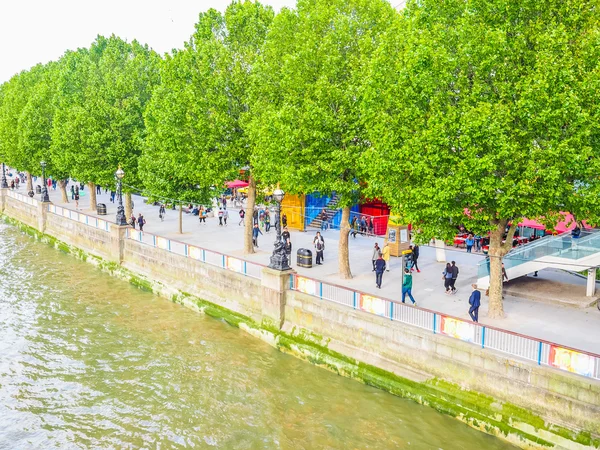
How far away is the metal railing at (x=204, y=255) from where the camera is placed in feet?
73.4

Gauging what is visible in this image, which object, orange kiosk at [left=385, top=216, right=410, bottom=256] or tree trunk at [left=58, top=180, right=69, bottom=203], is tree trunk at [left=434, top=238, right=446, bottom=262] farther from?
tree trunk at [left=58, top=180, right=69, bottom=203]

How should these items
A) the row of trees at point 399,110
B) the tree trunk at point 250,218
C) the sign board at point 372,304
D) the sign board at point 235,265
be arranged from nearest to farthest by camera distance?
the row of trees at point 399,110, the sign board at point 372,304, the sign board at point 235,265, the tree trunk at point 250,218

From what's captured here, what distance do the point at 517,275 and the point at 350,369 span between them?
7721 mm

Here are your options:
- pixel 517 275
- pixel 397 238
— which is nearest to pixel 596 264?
pixel 517 275

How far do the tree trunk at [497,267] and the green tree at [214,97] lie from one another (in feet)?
41.8

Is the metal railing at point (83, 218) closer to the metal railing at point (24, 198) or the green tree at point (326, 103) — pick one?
the metal railing at point (24, 198)

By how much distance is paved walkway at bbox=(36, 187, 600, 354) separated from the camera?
55.3 ft

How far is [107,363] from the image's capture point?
752 inches

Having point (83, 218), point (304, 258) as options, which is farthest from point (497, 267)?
point (83, 218)

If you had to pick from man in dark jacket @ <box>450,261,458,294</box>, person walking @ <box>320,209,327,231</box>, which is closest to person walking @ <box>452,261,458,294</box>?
man in dark jacket @ <box>450,261,458,294</box>

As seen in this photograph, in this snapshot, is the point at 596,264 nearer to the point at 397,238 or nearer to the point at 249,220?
the point at 397,238

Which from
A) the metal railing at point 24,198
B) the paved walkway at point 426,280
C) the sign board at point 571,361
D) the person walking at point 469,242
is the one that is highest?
the metal railing at point 24,198

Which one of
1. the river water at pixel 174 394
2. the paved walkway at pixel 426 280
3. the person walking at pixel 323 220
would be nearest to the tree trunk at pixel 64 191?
the paved walkway at pixel 426 280

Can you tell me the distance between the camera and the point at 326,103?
21344 mm
